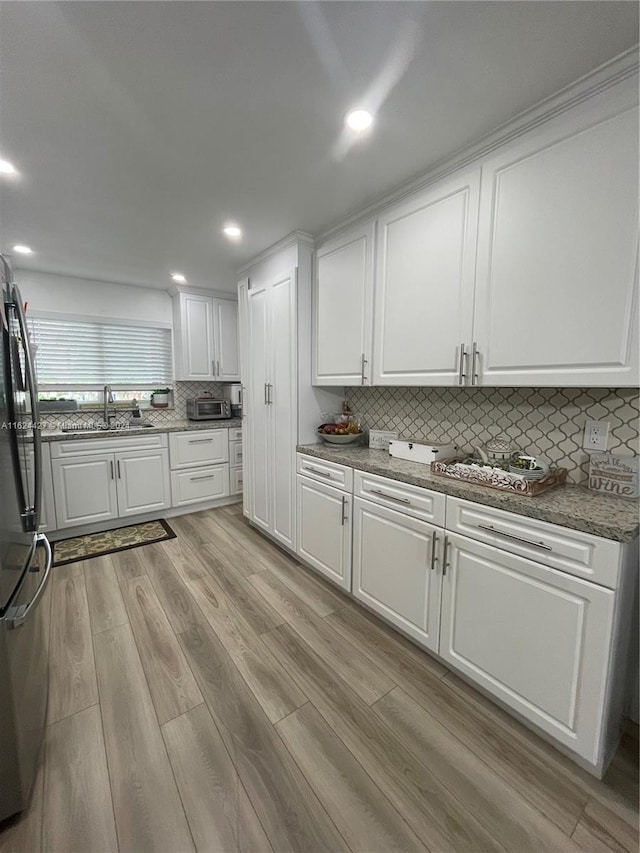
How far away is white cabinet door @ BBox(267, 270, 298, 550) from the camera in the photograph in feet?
8.36

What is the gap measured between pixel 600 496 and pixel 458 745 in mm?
1142

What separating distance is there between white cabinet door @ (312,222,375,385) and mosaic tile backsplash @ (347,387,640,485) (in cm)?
41

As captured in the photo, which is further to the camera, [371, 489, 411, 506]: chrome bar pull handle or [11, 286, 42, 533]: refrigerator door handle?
[371, 489, 411, 506]: chrome bar pull handle

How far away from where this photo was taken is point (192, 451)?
12.1 ft

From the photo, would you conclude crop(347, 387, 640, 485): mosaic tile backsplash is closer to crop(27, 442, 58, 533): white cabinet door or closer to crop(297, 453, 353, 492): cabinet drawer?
crop(297, 453, 353, 492): cabinet drawer

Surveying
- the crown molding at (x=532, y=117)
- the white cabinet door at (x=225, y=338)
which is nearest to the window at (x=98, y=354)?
the white cabinet door at (x=225, y=338)

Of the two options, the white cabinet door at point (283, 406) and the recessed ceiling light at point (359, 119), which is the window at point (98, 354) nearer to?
the white cabinet door at point (283, 406)

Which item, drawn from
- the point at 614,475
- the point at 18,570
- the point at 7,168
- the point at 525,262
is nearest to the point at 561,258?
the point at 525,262

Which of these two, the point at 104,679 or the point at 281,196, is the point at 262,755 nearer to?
the point at 104,679

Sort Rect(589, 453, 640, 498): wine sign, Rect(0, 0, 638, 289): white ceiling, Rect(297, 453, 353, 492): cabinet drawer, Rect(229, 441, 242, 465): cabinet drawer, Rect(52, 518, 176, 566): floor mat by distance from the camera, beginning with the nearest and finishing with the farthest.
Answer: Rect(0, 0, 638, 289): white ceiling, Rect(589, 453, 640, 498): wine sign, Rect(297, 453, 353, 492): cabinet drawer, Rect(52, 518, 176, 566): floor mat, Rect(229, 441, 242, 465): cabinet drawer

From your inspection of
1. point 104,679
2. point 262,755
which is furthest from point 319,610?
point 104,679

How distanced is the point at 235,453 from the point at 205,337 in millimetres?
1415

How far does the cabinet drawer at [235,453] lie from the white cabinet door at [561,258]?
2.94 metres

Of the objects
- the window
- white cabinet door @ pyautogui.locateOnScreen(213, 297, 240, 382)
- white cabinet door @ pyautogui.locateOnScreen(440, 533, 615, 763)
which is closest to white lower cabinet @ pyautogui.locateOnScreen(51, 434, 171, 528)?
the window
